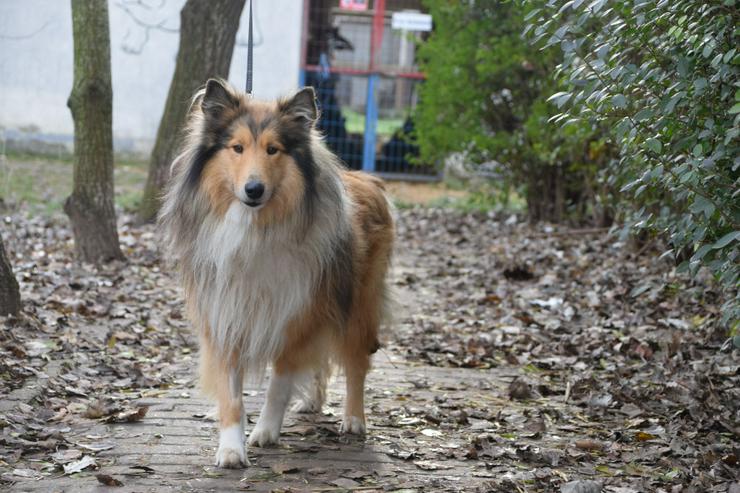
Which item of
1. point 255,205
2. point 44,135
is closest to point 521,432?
point 255,205

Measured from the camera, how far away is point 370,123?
17266mm

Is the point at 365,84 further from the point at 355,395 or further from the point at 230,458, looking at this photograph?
the point at 230,458

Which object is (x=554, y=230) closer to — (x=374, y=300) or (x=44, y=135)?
(x=374, y=300)

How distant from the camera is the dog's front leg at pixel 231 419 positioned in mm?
4145

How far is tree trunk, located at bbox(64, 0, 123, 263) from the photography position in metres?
8.21

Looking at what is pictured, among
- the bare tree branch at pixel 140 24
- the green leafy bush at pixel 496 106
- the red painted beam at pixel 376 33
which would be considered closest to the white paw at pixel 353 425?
the green leafy bush at pixel 496 106

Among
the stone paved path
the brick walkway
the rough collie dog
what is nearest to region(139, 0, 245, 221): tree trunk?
the stone paved path

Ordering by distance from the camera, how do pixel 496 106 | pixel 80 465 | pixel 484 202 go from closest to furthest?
1. pixel 80 465
2. pixel 496 106
3. pixel 484 202

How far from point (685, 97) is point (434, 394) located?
2366 mm

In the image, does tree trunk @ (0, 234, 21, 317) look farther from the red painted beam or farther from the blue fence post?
the red painted beam

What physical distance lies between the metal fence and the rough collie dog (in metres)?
12.5

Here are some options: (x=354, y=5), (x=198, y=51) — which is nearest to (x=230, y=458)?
(x=198, y=51)

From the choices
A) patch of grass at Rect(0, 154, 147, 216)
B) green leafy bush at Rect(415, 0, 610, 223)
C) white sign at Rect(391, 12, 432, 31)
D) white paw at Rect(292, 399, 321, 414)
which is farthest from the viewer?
white sign at Rect(391, 12, 432, 31)

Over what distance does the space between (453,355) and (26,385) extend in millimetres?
2771
